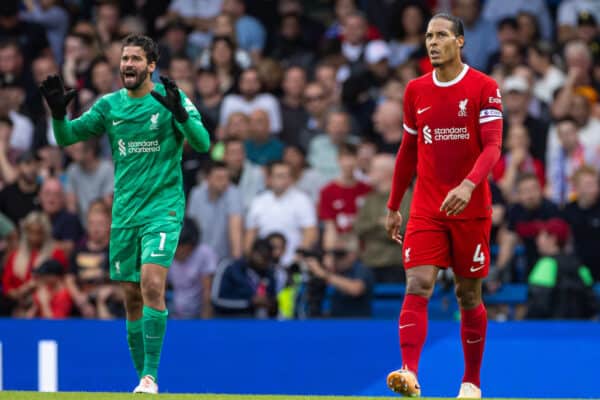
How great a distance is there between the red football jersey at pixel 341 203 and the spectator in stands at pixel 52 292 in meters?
2.81

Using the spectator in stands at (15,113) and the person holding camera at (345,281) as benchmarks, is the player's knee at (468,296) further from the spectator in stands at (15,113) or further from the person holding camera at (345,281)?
the spectator in stands at (15,113)

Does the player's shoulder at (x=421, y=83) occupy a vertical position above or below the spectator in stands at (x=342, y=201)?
above

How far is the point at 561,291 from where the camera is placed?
39.9 ft

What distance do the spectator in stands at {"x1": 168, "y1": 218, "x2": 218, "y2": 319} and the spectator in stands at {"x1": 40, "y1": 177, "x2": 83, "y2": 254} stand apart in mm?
1367

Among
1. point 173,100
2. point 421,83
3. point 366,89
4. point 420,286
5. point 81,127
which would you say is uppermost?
point 366,89

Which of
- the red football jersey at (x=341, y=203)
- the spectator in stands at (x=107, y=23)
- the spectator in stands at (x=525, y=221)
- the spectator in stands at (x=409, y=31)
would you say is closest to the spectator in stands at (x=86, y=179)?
the red football jersey at (x=341, y=203)

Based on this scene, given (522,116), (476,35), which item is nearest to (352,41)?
(476,35)

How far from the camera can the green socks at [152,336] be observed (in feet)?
28.8

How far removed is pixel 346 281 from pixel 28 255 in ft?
11.4

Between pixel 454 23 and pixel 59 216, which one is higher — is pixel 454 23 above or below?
above

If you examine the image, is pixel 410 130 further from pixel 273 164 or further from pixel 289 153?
pixel 289 153

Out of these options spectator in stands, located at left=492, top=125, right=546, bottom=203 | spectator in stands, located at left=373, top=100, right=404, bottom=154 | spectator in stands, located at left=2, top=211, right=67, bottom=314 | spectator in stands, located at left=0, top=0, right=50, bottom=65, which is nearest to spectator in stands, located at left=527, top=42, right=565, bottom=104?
spectator in stands, located at left=492, top=125, right=546, bottom=203

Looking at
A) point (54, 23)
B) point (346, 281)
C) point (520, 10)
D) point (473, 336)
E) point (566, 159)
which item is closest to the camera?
point (473, 336)

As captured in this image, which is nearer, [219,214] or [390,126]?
[219,214]
